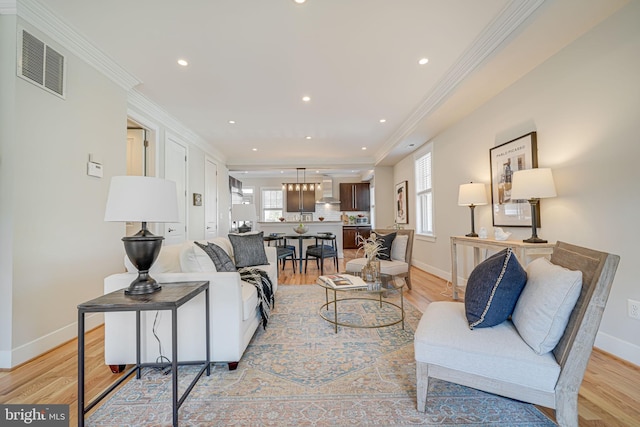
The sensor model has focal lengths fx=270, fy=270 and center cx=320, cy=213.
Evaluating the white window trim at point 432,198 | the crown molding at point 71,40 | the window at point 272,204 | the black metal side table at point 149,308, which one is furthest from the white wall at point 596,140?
the window at point 272,204

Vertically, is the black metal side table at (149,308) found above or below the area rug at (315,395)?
above

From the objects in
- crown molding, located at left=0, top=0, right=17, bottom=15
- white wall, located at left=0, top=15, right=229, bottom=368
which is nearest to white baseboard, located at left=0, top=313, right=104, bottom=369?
white wall, located at left=0, top=15, right=229, bottom=368

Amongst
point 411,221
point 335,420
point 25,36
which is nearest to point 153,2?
point 25,36

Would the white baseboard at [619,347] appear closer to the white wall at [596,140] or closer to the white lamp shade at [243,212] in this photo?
the white wall at [596,140]

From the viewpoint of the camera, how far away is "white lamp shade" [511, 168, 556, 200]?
232 centimetres

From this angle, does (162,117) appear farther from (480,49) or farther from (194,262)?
(480,49)

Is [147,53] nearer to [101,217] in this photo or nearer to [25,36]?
[25,36]

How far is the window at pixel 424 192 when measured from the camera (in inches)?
203

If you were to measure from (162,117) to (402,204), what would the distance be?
5067 millimetres

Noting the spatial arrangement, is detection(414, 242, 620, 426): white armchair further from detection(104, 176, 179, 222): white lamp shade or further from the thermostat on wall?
the thermostat on wall

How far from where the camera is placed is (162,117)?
4.06 metres

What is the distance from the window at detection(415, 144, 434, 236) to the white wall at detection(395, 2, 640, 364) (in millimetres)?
2154

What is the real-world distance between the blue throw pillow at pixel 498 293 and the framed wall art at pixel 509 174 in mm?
1634

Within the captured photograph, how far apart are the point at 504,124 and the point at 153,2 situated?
11.7 ft
